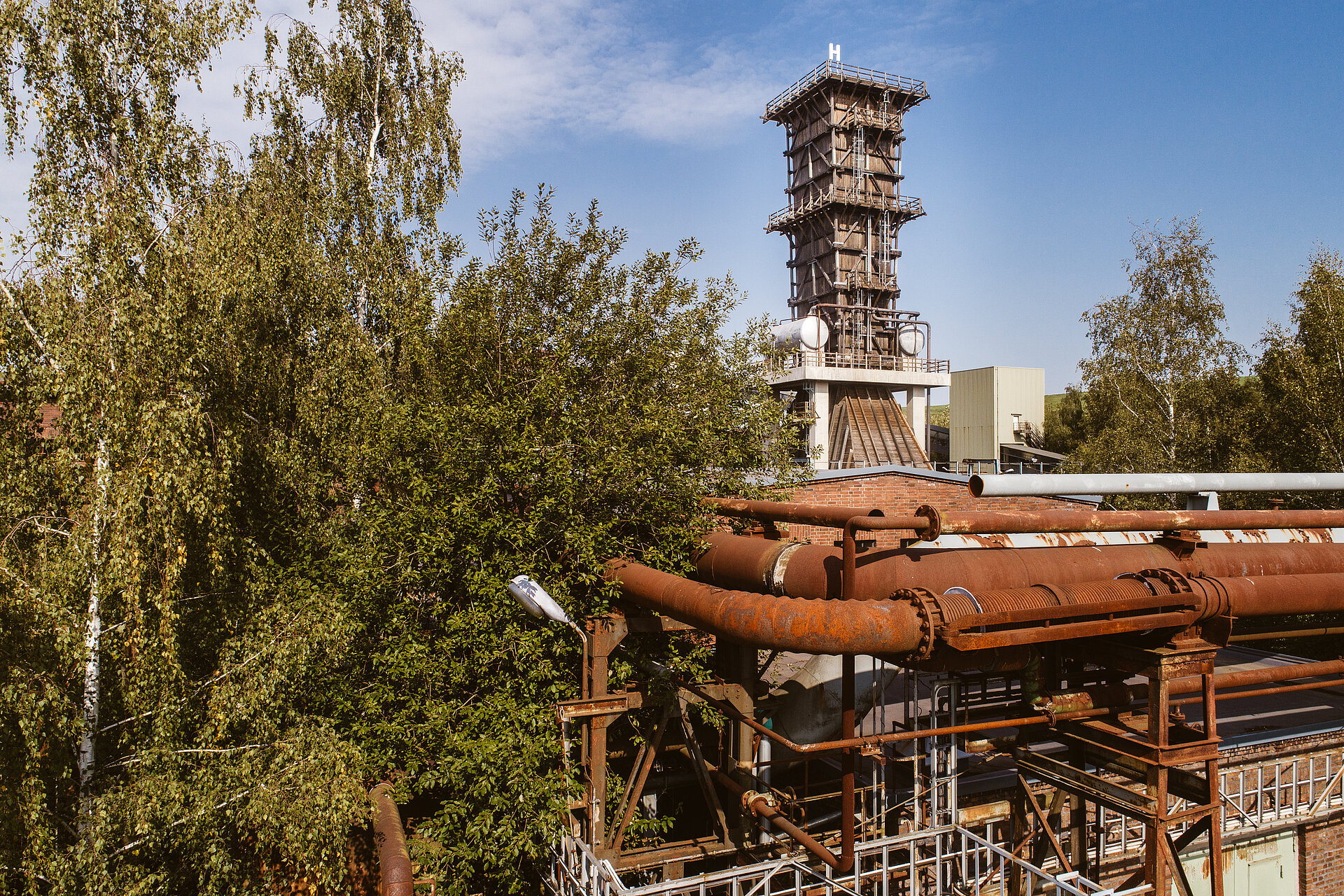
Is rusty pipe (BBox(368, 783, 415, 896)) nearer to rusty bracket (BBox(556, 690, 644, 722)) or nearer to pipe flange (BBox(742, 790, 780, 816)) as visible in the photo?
rusty bracket (BBox(556, 690, 644, 722))

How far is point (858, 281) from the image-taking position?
33.5 m

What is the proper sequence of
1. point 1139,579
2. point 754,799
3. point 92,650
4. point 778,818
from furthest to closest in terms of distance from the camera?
point 754,799
point 92,650
point 778,818
point 1139,579

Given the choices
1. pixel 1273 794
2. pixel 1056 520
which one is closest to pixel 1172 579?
pixel 1056 520

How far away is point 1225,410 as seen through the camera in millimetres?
23047

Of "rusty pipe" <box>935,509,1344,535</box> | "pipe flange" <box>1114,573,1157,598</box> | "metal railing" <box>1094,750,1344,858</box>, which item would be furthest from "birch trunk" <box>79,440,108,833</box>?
"metal railing" <box>1094,750,1344,858</box>

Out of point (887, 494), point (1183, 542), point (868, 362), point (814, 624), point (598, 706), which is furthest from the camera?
point (868, 362)

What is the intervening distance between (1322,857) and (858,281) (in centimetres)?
2578

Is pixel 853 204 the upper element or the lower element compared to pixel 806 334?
upper

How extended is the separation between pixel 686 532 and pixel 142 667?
5261mm

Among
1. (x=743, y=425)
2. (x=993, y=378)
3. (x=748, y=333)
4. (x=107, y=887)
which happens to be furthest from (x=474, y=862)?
(x=993, y=378)

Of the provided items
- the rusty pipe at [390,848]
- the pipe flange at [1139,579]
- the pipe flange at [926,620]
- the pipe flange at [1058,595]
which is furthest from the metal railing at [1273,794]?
the rusty pipe at [390,848]

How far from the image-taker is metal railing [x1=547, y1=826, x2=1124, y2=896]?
21.9 feet

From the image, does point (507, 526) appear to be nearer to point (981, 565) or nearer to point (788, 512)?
point (788, 512)

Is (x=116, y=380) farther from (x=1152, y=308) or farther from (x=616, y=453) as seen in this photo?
(x=1152, y=308)
